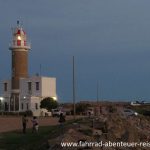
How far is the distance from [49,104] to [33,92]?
5.16 m

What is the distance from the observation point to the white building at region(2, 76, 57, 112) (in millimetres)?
76688

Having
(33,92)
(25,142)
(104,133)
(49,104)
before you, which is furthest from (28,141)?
(33,92)

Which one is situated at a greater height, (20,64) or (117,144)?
(20,64)

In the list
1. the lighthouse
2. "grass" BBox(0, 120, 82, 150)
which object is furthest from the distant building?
Result: "grass" BBox(0, 120, 82, 150)

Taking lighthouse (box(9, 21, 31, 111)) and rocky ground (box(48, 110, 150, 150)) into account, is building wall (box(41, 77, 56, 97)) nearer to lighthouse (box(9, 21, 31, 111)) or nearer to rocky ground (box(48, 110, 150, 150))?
lighthouse (box(9, 21, 31, 111))

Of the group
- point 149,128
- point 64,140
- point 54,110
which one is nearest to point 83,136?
point 64,140

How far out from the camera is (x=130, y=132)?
20891 mm

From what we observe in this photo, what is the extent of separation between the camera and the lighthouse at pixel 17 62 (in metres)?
78.8

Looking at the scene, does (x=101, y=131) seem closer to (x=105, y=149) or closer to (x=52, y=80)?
(x=105, y=149)

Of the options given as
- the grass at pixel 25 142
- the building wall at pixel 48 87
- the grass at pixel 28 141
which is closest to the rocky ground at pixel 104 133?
the grass at pixel 28 141

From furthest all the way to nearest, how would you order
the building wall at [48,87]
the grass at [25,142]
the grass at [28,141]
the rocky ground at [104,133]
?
1. the building wall at [48,87]
2. the grass at [25,142]
3. the grass at [28,141]
4. the rocky ground at [104,133]

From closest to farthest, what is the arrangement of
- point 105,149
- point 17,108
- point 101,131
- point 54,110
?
point 105,149 < point 101,131 < point 54,110 < point 17,108

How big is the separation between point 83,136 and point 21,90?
60407 mm

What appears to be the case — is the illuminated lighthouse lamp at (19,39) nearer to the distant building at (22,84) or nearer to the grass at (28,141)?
the distant building at (22,84)
